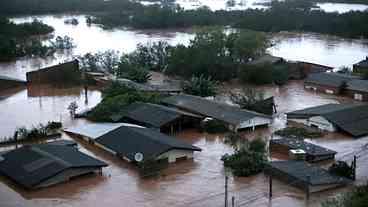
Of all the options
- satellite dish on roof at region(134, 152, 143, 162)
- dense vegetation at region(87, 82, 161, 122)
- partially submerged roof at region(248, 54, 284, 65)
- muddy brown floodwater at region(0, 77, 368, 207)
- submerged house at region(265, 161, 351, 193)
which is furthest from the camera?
partially submerged roof at region(248, 54, 284, 65)

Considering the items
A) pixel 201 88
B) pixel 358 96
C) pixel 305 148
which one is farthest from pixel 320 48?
pixel 305 148

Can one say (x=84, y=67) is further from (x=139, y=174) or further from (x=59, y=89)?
(x=139, y=174)

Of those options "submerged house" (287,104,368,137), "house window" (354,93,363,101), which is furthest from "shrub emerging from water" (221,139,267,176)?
"house window" (354,93,363,101)

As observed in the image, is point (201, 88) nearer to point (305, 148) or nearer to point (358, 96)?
point (358, 96)

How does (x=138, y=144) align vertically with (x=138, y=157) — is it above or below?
above

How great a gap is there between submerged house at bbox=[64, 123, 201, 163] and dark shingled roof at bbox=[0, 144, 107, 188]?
27.5 inches

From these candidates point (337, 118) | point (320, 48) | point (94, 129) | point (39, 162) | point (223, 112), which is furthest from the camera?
point (320, 48)

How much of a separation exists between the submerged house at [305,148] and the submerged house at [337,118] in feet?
4.57

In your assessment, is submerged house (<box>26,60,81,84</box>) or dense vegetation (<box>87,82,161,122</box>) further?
submerged house (<box>26,60,81,84</box>)

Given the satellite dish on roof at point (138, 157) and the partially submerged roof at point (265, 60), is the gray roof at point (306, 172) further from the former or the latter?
the partially submerged roof at point (265, 60)

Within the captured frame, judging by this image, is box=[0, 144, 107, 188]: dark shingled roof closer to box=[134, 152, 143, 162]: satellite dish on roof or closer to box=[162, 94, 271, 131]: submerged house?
box=[134, 152, 143, 162]: satellite dish on roof

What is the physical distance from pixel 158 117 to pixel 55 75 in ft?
20.5

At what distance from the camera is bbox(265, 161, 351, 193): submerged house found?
28.3 feet

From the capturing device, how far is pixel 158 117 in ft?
39.3
